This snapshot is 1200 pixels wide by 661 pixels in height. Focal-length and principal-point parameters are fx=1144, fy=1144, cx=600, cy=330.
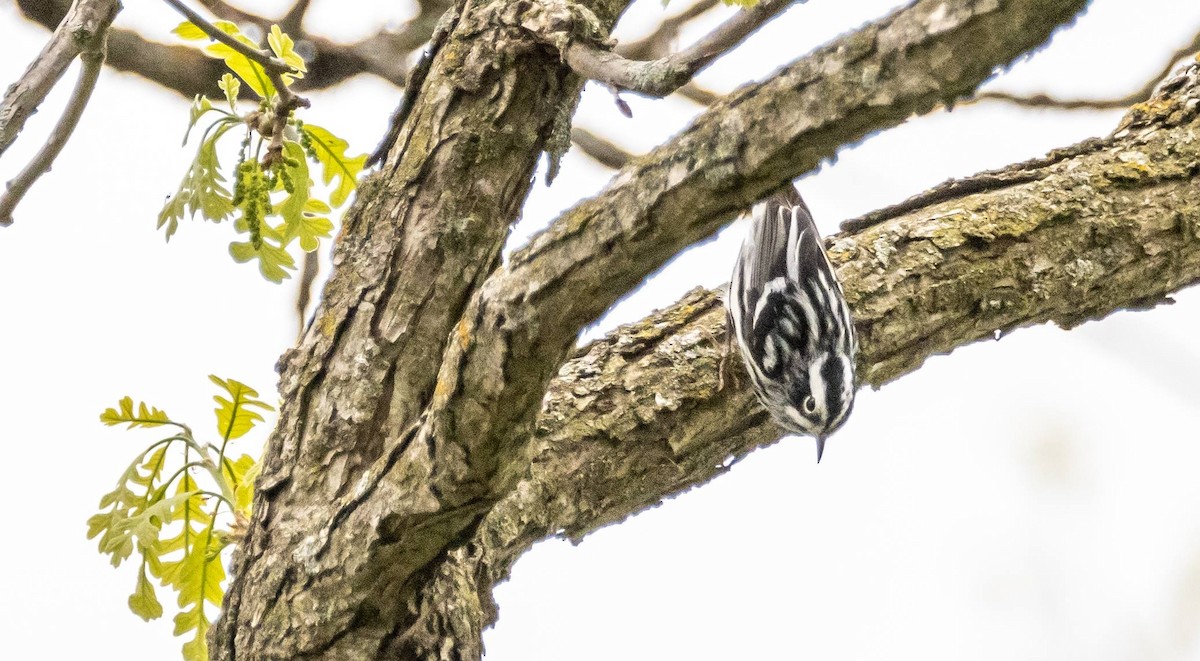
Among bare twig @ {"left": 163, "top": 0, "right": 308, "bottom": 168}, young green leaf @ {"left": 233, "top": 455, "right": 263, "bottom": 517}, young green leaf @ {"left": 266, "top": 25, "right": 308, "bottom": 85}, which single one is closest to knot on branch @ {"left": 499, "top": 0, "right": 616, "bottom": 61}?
bare twig @ {"left": 163, "top": 0, "right": 308, "bottom": 168}

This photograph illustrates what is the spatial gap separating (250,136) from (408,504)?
0.93 metres

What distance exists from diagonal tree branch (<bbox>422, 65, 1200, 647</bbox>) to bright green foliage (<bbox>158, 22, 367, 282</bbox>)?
2.22 ft

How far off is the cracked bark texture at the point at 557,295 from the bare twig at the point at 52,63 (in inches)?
26.5

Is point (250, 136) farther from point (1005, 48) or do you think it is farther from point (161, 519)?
point (1005, 48)

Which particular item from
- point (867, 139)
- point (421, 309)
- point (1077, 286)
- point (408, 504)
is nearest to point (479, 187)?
point (421, 309)

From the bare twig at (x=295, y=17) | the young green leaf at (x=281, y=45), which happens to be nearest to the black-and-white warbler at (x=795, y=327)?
the young green leaf at (x=281, y=45)

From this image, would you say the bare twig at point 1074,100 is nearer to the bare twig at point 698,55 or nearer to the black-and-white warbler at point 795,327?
the black-and-white warbler at point 795,327

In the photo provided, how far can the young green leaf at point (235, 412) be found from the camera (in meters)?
2.60

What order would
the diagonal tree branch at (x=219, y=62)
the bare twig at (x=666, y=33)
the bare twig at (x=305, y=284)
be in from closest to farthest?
the bare twig at (x=305, y=284)
the diagonal tree branch at (x=219, y=62)
the bare twig at (x=666, y=33)

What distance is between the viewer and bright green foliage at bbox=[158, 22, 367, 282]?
228cm

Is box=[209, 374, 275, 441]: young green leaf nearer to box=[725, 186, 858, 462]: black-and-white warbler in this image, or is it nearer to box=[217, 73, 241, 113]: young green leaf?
box=[217, 73, 241, 113]: young green leaf

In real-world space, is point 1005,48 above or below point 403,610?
above

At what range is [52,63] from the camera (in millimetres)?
1618

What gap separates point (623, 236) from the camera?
1588 millimetres
